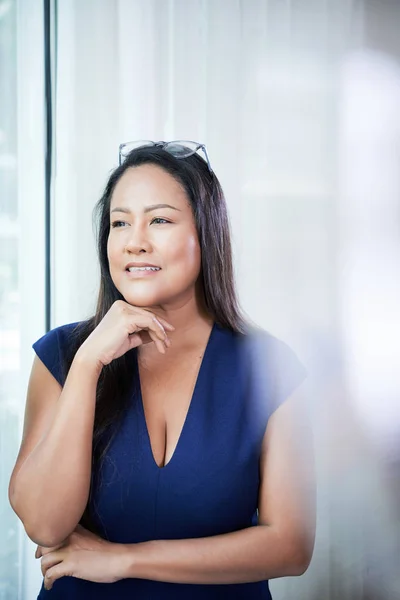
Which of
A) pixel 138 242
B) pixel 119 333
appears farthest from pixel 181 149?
pixel 119 333

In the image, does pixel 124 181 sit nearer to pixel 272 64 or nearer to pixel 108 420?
pixel 108 420

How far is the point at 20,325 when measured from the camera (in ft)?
4.14

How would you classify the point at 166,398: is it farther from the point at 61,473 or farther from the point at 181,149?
the point at 181,149

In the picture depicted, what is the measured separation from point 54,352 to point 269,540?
44cm

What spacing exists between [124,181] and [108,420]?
38 cm

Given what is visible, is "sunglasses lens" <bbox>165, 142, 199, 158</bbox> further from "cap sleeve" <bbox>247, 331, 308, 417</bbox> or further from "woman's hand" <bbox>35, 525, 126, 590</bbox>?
"woman's hand" <bbox>35, 525, 126, 590</bbox>

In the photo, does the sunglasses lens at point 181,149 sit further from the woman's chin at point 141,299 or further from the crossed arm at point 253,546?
the crossed arm at point 253,546

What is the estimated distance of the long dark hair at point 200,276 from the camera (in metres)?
0.90

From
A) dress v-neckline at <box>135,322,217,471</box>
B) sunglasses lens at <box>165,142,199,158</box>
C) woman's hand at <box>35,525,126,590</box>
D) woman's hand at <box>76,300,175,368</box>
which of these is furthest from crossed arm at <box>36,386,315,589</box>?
sunglasses lens at <box>165,142,199,158</box>

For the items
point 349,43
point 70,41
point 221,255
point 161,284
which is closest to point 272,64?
point 349,43

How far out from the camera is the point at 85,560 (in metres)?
0.79

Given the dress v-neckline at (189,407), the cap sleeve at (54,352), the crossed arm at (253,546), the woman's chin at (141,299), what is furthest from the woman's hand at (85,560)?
the woman's chin at (141,299)

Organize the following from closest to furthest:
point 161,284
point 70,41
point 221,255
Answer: point 161,284
point 221,255
point 70,41

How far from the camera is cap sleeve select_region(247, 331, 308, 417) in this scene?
868 millimetres
